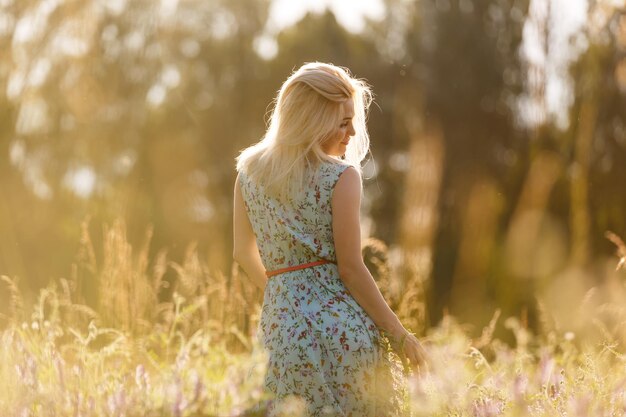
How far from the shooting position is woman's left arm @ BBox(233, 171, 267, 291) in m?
2.52

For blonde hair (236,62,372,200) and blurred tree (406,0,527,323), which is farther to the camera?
blurred tree (406,0,527,323)

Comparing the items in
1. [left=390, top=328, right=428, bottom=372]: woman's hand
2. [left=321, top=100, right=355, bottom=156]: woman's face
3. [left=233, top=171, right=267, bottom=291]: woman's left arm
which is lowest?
[left=390, top=328, right=428, bottom=372]: woman's hand

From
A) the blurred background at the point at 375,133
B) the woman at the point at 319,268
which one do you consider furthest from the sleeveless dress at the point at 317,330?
the blurred background at the point at 375,133

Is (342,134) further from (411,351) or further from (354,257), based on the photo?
(411,351)

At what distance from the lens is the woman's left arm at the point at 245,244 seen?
2.52m

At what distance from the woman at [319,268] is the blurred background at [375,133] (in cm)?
453

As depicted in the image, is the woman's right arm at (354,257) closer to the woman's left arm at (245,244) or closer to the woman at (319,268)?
the woman at (319,268)

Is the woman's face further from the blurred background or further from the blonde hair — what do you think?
the blurred background

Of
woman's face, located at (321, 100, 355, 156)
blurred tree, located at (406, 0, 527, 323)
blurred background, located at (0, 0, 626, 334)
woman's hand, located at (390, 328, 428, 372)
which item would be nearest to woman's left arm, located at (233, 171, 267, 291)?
woman's face, located at (321, 100, 355, 156)

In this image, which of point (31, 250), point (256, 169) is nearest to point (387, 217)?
point (31, 250)

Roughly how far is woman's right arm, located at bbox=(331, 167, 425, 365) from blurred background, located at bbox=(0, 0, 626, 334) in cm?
461

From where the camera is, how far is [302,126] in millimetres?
2314

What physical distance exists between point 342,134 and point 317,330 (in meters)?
0.59

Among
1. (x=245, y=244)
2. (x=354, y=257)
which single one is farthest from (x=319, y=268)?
(x=245, y=244)
